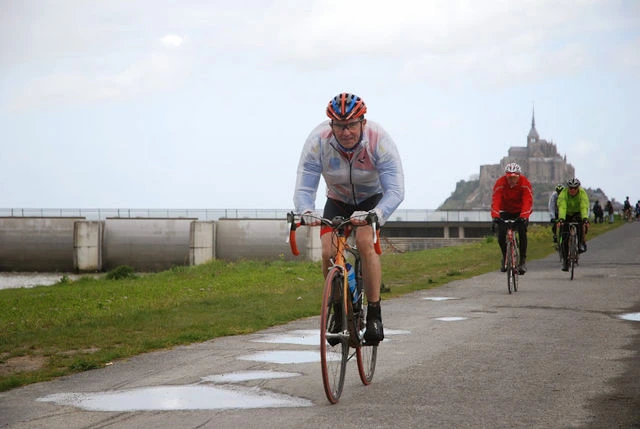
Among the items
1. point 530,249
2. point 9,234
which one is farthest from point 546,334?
point 9,234

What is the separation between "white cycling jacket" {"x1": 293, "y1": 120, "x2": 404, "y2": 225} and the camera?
24.1ft

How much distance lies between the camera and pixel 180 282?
92.0 feet

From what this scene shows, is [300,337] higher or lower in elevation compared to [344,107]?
lower

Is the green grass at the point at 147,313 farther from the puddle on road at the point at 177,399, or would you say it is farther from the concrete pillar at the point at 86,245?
the concrete pillar at the point at 86,245

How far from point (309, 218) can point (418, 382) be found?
5.53 ft

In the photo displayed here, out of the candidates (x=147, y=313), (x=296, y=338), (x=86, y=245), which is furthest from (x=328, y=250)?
(x=86, y=245)

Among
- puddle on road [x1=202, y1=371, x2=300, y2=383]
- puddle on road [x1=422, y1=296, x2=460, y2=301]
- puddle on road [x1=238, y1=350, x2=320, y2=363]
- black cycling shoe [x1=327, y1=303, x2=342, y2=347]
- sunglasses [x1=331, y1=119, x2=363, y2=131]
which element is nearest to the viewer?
black cycling shoe [x1=327, y1=303, x2=342, y2=347]

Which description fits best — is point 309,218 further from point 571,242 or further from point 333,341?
point 571,242

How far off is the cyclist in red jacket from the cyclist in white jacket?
9383mm

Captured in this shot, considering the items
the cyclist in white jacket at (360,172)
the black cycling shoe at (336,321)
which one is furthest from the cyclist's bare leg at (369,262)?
the black cycling shoe at (336,321)

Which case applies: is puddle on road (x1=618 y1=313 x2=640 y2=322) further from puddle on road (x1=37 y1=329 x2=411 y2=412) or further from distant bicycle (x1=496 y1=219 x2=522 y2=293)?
puddle on road (x1=37 y1=329 x2=411 y2=412)

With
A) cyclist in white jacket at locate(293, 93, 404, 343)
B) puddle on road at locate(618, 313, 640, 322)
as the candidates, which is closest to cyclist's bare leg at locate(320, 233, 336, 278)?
cyclist in white jacket at locate(293, 93, 404, 343)

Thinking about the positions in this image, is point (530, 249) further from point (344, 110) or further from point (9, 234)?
point (9, 234)

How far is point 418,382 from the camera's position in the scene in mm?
7473
